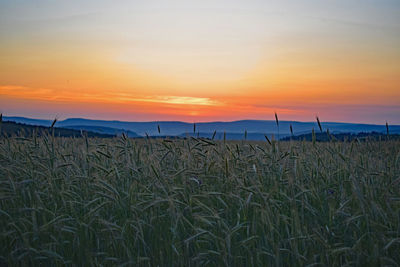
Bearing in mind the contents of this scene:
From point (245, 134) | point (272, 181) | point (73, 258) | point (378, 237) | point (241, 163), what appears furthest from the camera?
point (245, 134)

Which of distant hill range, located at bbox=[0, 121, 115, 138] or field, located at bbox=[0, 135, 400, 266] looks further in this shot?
distant hill range, located at bbox=[0, 121, 115, 138]

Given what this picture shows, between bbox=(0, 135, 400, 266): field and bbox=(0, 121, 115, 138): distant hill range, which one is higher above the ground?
bbox=(0, 121, 115, 138): distant hill range

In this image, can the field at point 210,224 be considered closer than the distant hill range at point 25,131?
Yes

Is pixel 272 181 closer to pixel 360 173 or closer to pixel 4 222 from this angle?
pixel 360 173

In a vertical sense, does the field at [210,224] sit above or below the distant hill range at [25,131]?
below

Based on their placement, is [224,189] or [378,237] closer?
[378,237]

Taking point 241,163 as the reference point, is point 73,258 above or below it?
below

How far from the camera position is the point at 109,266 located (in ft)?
11.3

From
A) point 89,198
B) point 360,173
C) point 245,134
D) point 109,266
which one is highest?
point 245,134

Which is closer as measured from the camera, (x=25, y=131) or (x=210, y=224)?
(x=210, y=224)

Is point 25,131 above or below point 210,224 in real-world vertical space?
above

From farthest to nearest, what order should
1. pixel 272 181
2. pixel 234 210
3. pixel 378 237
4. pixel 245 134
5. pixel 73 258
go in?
pixel 245 134
pixel 272 181
pixel 234 210
pixel 73 258
pixel 378 237

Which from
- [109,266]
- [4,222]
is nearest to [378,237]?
[109,266]

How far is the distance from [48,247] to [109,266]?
711 mm
